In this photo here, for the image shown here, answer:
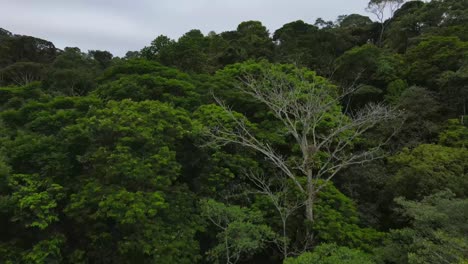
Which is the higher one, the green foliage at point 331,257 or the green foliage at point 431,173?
the green foliage at point 431,173

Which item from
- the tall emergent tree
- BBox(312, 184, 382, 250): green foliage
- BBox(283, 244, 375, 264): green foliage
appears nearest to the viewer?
BBox(283, 244, 375, 264): green foliage

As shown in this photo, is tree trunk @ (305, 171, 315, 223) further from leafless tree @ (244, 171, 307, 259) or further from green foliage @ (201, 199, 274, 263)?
green foliage @ (201, 199, 274, 263)

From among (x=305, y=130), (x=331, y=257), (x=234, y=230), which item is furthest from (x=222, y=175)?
(x=331, y=257)

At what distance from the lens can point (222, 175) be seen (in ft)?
42.0

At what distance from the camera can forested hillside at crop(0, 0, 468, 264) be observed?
10.2 m

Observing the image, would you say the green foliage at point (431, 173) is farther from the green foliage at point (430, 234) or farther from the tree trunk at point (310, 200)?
the tree trunk at point (310, 200)

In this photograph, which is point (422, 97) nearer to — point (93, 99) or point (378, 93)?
point (378, 93)

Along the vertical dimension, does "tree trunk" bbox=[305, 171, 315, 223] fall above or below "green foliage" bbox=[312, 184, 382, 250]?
above

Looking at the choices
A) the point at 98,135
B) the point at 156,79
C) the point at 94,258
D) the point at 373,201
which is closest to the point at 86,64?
the point at 156,79

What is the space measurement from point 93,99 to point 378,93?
16.1 meters

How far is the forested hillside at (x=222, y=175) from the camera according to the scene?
10180 millimetres

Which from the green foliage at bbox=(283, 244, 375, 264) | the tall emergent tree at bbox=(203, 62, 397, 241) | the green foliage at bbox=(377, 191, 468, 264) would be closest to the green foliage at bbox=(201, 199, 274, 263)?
the green foliage at bbox=(283, 244, 375, 264)

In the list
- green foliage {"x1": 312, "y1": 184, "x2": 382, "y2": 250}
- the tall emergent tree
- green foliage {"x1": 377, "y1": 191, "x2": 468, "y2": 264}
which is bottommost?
green foliage {"x1": 312, "y1": 184, "x2": 382, "y2": 250}

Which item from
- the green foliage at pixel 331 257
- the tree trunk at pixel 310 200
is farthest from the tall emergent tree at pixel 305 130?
the green foliage at pixel 331 257
